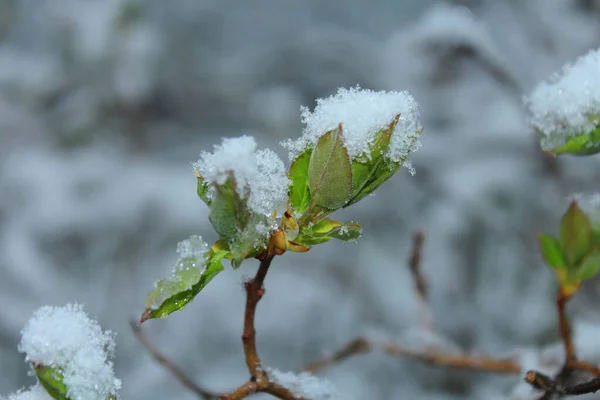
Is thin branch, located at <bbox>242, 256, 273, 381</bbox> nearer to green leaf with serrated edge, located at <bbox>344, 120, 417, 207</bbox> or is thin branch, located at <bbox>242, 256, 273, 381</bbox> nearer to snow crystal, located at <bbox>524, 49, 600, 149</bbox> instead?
green leaf with serrated edge, located at <bbox>344, 120, 417, 207</bbox>

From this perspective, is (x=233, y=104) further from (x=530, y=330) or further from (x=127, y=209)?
(x=530, y=330)

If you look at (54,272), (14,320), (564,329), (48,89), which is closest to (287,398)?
(564,329)

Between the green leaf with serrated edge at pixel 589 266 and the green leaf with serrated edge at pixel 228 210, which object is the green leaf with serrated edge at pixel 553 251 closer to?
the green leaf with serrated edge at pixel 589 266

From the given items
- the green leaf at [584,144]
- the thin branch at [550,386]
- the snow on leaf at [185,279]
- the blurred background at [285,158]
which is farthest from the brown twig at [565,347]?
the blurred background at [285,158]

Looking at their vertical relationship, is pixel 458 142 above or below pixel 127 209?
below

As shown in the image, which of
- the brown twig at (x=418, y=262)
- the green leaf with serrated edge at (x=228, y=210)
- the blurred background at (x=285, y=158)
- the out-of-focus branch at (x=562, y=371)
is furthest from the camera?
the blurred background at (x=285, y=158)
